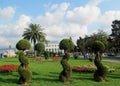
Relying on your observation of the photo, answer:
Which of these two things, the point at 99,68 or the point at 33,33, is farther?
the point at 33,33

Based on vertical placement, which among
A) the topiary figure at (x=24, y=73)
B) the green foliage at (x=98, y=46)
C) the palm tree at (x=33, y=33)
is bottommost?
the topiary figure at (x=24, y=73)

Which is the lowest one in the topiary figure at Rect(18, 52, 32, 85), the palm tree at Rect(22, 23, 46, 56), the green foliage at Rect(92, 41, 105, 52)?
the topiary figure at Rect(18, 52, 32, 85)

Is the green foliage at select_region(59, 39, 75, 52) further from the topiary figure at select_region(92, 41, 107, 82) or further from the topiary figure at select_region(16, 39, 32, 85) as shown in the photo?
the topiary figure at select_region(16, 39, 32, 85)

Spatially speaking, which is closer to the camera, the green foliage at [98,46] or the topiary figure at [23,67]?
the topiary figure at [23,67]

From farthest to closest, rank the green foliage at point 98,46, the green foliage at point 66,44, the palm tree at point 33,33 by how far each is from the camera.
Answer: the palm tree at point 33,33, the green foliage at point 98,46, the green foliage at point 66,44

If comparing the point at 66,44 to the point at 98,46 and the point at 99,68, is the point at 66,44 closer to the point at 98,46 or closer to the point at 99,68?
the point at 98,46

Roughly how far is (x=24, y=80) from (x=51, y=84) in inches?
63.4

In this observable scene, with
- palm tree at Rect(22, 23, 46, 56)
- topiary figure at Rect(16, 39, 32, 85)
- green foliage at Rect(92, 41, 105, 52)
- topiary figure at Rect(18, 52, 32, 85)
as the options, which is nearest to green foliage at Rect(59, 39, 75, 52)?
green foliage at Rect(92, 41, 105, 52)

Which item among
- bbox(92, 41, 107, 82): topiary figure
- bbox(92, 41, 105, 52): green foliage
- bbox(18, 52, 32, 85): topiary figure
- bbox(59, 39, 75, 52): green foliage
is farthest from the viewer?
bbox(92, 41, 105, 52): green foliage

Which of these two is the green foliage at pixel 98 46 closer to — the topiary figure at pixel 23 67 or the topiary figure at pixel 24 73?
the topiary figure at pixel 23 67

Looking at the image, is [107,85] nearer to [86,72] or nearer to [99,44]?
[99,44]

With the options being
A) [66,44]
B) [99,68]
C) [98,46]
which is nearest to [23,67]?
[66,44]

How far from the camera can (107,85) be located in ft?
53.8

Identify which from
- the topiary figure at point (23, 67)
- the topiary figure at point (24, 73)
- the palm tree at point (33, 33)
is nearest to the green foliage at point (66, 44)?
the topiary figure at point (23, 67)
